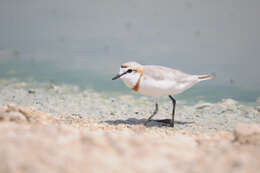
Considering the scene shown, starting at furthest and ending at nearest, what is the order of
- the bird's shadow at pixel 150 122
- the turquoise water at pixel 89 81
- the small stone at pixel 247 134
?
the turquoise water at pixel 89 81 < the bird's shadow at pixel 150 122 < the small stone at pixel 247 134

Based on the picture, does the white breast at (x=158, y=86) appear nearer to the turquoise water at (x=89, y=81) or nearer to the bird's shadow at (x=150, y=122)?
the bird's shadow at (x=150, y=122)

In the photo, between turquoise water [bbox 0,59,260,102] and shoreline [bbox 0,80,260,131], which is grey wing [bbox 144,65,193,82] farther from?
turquoise water [bbox 0,59,260,102]

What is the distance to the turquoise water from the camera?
26.0 ft

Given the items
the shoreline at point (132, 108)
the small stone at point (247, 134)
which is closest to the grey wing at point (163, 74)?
the shoreline at point (132, 108)

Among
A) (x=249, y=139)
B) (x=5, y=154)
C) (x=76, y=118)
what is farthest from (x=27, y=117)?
(x=249, y=139)

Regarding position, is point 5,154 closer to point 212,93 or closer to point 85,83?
point 212,93

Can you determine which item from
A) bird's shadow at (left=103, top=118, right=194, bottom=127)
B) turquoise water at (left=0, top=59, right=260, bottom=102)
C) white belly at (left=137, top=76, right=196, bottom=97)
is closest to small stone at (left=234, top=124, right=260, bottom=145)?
white belly at (left=137, top=76, right=196, bottom=97)

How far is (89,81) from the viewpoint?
1008 cm

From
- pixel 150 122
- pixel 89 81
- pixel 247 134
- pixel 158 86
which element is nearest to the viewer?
pixel 247 134

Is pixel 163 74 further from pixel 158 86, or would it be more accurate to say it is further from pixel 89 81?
pixel 89 81

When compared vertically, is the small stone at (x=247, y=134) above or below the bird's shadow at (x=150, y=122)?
above

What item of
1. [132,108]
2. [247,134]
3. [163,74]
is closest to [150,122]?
[163,74]

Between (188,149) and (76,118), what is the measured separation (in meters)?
3.33

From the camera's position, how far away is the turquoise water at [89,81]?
7930 millimetres
